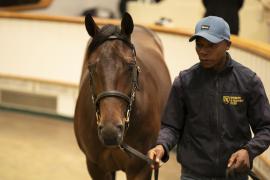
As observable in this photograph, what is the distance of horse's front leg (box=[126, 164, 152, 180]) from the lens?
118 inches

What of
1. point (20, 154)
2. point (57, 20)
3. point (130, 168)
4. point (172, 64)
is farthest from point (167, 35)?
point (130, 168)

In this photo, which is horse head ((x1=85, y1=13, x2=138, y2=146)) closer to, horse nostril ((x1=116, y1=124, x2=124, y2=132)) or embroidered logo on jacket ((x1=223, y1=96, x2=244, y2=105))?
horse nostril ((x1=116, y1=124, x2=124, y2=132))

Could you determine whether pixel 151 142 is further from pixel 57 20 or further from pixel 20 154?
pixel 57 20

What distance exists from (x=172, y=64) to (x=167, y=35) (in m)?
0.31

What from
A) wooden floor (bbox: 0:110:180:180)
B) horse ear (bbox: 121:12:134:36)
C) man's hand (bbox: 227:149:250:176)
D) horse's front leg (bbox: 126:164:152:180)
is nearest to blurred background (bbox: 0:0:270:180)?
wooden floor (bbox: 0:110:180:180)

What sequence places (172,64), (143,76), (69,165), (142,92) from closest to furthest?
(142,92), (143,76), (69,165), (172,64)

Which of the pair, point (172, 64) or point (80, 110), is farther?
point (172, 64)

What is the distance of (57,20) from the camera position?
6074 millimetres

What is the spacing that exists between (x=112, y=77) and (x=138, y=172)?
87 cm

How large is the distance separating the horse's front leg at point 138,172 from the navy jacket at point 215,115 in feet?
2.73

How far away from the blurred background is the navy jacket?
1.67 m

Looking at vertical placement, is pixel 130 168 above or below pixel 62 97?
above

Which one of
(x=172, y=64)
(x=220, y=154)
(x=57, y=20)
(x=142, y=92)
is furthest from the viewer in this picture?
(x=57, y=20)

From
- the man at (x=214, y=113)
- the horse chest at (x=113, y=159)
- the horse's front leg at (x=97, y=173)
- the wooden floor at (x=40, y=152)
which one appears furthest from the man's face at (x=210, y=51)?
the wooden floor at (x=40, y=152)
